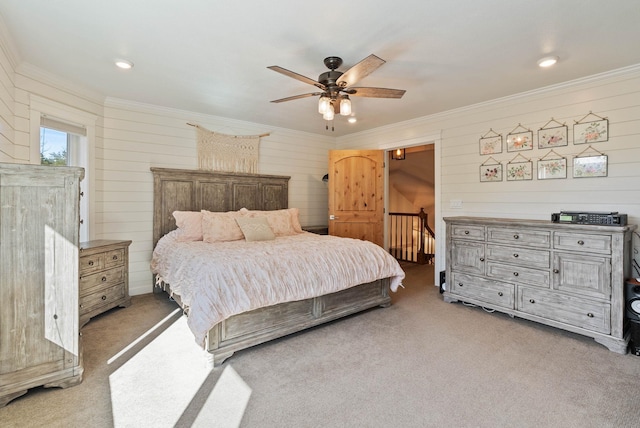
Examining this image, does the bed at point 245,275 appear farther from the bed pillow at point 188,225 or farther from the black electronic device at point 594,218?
the black electronic device at point 594,218

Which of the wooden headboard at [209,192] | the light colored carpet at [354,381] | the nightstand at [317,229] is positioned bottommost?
the light colored carpet at [354,381]

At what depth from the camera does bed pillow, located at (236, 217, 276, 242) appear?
3781 millimetres

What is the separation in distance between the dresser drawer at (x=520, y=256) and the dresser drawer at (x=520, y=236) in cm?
7

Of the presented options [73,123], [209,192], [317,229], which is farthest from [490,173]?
[73,123]

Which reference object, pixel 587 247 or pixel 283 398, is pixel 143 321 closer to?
pixel 283 398

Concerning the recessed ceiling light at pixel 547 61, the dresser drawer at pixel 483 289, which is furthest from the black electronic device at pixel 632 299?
the recessed ceiling light at pixel 547 61

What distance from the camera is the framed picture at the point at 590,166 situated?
308 centimetres

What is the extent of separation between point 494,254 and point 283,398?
274 cm

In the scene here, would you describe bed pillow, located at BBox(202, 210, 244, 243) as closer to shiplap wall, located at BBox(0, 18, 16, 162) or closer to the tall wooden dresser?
the tall wooden dresser

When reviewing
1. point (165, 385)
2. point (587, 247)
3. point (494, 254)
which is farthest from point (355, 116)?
point (165, 385)

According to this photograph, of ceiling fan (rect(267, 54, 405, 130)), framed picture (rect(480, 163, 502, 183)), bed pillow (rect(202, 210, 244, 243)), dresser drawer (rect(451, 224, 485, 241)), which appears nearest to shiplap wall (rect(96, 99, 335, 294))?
bed pillow (rect(202, 210, 244, 243))

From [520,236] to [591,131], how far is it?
1.31 meters

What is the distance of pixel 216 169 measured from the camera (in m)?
4.67

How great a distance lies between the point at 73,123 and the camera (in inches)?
136
